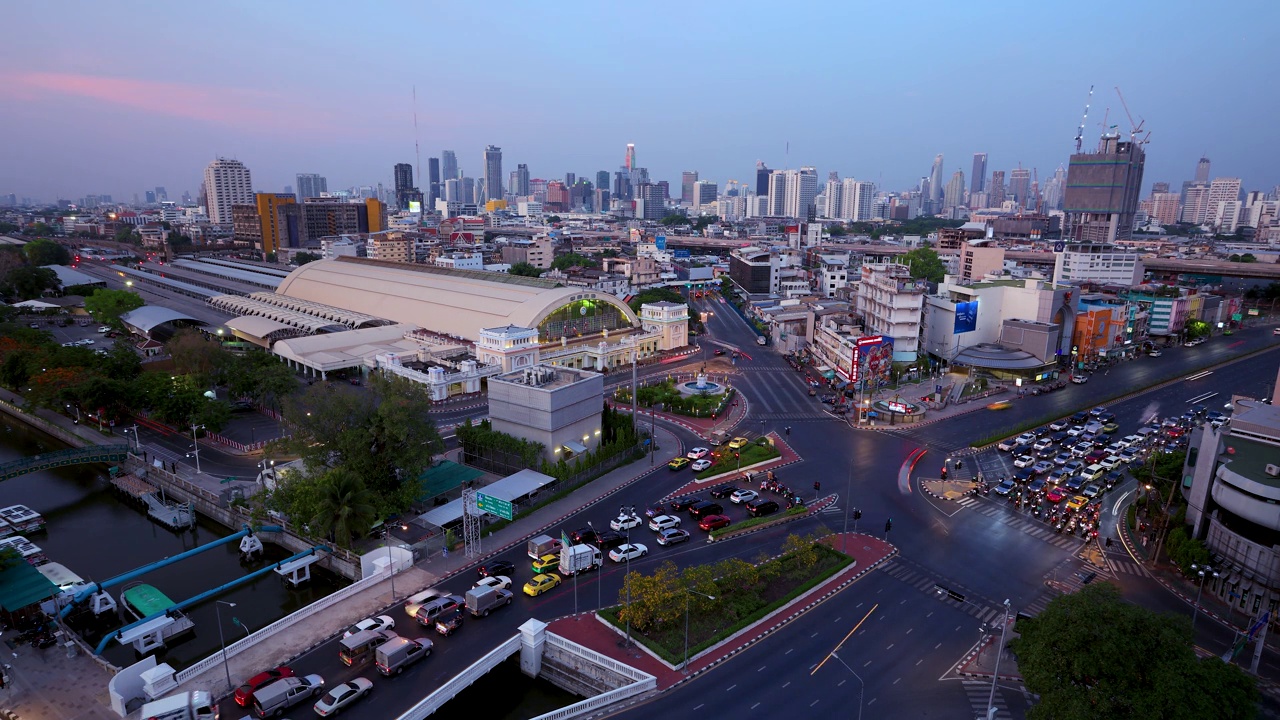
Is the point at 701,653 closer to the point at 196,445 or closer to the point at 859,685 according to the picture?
the point at 859,685

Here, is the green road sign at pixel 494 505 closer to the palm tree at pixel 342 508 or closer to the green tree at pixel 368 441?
the green tree at pixel 368 441

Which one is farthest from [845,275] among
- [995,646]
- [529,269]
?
[995,646]

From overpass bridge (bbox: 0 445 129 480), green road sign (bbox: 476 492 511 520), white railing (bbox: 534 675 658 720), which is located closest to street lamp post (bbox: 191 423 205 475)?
overpass bridge (bbox: 0 445 129 480)

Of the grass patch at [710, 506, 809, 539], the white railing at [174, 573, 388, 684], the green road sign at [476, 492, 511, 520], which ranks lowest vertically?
the white railing at [174, 573, 388, 684]

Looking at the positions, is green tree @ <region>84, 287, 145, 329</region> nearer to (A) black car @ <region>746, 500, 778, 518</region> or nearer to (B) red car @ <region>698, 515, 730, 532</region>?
(B) red car @ <region>698, 515, 730, 532</region>

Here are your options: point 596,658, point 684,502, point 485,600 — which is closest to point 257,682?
point 485,600

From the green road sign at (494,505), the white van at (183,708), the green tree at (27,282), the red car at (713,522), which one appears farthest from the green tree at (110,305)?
the red car at (713,522)
